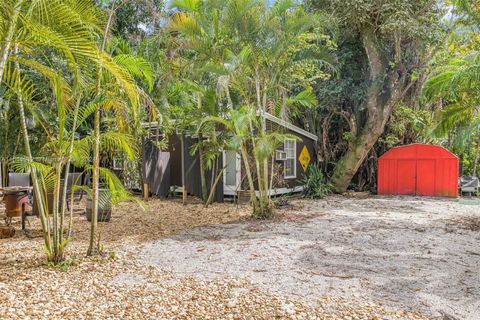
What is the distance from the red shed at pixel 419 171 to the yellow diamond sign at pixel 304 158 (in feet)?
7.38

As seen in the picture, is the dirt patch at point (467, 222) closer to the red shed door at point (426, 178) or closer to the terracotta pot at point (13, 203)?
the red shed door at point (426, 178)

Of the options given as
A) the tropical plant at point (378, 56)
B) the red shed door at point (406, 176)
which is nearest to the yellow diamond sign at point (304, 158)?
the tropical plant at point (378, 56)

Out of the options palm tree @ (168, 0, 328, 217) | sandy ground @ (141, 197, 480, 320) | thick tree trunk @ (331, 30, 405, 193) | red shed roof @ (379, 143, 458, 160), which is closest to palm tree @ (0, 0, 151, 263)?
sandy ground @ (141, 197, 480, 320)

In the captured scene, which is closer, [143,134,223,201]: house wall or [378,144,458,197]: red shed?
[143,134,223,201]: house wall

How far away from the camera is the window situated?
36.3ft

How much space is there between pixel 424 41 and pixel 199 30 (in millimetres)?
6588

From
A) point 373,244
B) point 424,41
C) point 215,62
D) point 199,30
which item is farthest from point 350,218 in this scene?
→ point 424,41

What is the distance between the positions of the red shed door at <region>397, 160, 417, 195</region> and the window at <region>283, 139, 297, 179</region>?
324 centimetres

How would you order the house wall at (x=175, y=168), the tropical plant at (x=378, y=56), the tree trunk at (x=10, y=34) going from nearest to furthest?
the tree trunk at (x=10, y=34) < the tropical plant at (x=378, y=56) < the house wall at (x=175, y=168)

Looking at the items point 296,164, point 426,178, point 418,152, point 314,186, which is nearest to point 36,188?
point 314,186

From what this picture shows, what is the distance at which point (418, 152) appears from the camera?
10.9 m

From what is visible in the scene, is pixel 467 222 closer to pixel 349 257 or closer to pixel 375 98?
pixel 349 257

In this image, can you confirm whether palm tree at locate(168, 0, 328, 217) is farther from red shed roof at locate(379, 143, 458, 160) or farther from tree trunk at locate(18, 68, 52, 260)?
red shed roof at locate(379, 143, 458, 160)

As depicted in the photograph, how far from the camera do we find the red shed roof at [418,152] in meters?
10.6
